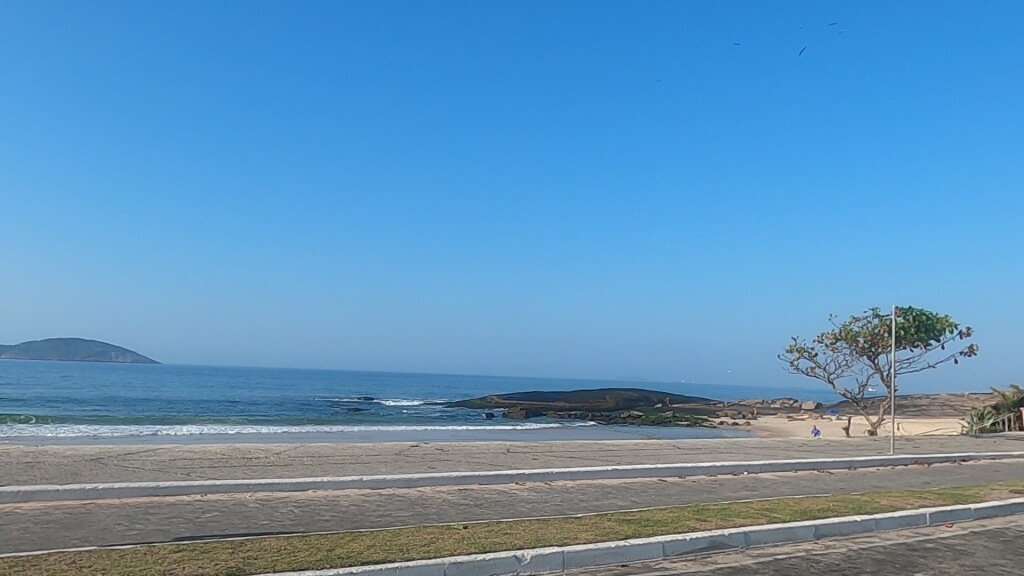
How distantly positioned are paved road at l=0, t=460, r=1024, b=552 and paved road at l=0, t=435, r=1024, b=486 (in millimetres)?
1837

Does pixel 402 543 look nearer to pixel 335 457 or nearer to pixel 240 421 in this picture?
pixel 335 457

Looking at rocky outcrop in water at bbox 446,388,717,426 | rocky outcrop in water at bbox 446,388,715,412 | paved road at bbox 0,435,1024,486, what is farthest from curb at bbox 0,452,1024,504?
rocky outcrop in water at bbox 446,388,715,412

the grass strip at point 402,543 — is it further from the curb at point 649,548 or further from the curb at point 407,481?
the curb at point 407,481

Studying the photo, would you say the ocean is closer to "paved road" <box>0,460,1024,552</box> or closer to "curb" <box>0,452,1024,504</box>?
"curb" <box>0,452,1024,504</box>

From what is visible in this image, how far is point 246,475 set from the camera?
37.1 feet

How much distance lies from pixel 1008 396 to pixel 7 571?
1322 inches

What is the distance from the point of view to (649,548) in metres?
7.45

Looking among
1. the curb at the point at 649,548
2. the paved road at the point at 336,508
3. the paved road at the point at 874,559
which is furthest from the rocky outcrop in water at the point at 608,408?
the paved road at the point at 874,559

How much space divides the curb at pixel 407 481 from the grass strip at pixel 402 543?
2768mm

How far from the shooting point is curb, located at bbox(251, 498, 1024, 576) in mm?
6371

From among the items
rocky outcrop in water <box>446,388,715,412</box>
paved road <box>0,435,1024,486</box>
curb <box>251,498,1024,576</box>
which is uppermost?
curb <box>251,498,1024,576</box>

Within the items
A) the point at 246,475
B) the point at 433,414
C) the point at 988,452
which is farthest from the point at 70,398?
the point at 988,452

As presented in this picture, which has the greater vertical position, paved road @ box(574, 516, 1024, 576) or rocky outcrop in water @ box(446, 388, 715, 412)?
paved road @ box(574, 516, 1024, 576)

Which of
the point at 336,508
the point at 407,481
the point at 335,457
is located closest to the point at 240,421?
the point at 335,457
